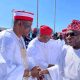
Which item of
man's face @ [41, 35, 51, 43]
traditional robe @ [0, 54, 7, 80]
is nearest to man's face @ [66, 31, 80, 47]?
traditional robe @ [0, 54, 7, 80]

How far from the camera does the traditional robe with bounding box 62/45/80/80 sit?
4777 millimetres

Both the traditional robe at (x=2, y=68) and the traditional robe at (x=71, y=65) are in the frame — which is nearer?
the traditional robe at (x=2, y=68)

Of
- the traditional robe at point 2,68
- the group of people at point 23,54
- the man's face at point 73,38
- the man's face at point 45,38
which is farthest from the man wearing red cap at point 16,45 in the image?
the man's face at point 45,38

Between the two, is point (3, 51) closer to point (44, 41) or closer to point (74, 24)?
point (74, 24)

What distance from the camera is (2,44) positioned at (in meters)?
4.29

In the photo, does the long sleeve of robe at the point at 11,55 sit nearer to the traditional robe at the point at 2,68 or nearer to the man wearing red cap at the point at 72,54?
the traditional robe at the point at 2,68

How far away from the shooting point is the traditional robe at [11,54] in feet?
14.0

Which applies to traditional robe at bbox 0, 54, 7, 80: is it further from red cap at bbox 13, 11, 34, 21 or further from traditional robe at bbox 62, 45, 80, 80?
traditional robe at bbox 62, 45, 80, 80

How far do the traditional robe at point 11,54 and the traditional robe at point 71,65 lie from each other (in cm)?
84

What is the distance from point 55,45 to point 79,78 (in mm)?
2632

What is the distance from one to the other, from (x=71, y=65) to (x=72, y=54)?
18 cm

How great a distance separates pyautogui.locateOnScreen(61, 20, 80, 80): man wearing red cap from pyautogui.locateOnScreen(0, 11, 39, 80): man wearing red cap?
697 millimetres

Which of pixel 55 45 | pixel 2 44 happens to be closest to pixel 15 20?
pixel 2 44

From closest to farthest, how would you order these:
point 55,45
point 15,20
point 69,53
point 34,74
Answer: point 15,20, point 69,53, point 34,74, point 55,45
